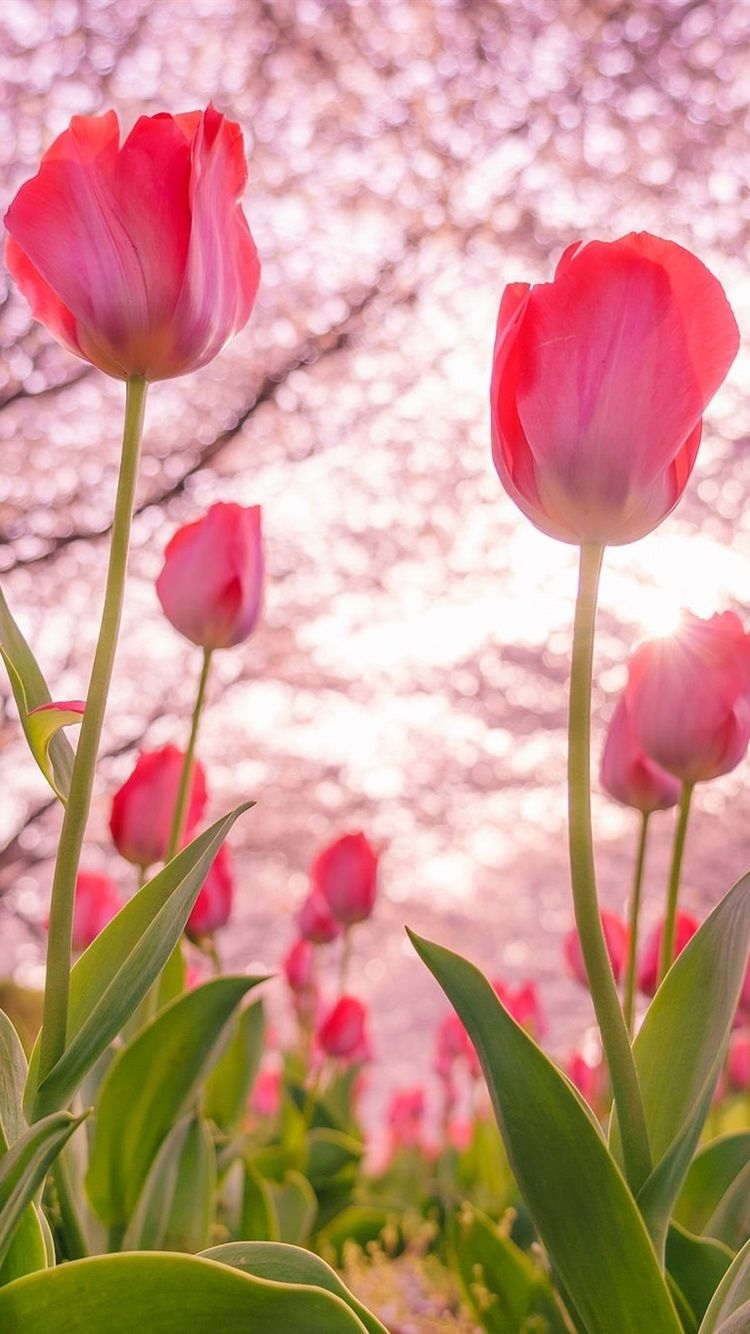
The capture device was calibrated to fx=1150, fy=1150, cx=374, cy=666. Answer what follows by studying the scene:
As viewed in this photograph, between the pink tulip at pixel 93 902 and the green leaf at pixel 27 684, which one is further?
the pink tulip at pixel 93 902

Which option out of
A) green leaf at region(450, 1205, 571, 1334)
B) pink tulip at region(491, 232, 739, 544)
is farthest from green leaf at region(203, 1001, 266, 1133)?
pink tulip at region(491, 232, 739, 544)

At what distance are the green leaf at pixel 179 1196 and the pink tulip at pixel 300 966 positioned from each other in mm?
630

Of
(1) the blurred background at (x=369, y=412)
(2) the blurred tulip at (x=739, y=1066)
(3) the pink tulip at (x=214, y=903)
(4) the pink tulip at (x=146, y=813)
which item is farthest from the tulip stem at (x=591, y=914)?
(1) the blurred background at (x=369, y=412)

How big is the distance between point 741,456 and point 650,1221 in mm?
3046

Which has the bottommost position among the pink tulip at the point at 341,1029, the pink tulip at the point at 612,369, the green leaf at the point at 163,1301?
the pink tulip at the point at 341,1029

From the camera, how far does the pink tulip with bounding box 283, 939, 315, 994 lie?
115 centimetres

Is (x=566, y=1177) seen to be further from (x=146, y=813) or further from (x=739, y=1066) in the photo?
(x=739, y=1066)

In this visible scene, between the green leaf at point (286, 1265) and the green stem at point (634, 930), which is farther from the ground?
the green leaf at point (286, 1265)

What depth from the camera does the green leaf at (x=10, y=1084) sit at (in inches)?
12.0

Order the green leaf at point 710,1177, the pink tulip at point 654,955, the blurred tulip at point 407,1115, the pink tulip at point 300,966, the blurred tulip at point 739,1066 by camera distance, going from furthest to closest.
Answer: the blurred tulip at point 407,1115, the blurred tulip at point 739,1066, the pink tulip at point 300,966, the pink tulip at point 654,955, the green leaf at point 710,1177

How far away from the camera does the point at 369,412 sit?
3.11 meters

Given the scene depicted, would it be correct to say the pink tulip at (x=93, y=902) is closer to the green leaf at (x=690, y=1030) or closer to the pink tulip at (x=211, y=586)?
the pink tulip at (x=211, y=586)

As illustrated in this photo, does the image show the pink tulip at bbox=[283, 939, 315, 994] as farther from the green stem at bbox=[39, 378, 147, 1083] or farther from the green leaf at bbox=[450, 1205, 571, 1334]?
the green stem at bbox=[39, 378, 147, 1083]

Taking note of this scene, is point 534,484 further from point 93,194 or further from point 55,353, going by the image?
point 55,353
